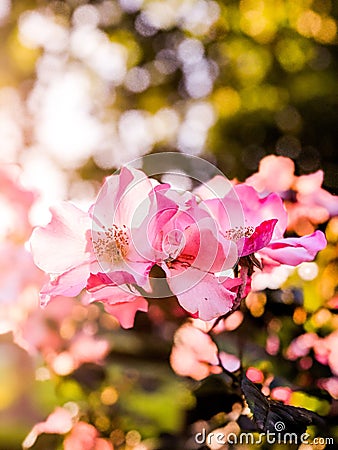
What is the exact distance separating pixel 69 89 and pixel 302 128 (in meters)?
0.29

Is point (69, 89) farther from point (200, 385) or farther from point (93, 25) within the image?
point (200, 385)

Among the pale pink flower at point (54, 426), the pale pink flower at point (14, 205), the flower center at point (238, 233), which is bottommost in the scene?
the pale pink flower at point (54, 426)

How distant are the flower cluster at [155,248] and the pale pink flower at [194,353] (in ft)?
0.29

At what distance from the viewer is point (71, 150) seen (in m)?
0.63

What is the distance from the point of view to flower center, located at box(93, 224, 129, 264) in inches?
14.1

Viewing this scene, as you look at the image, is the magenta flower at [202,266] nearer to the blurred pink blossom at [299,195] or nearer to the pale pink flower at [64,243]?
the pale pink flower at [64,243]

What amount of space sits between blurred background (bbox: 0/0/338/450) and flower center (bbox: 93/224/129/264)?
0.14 m

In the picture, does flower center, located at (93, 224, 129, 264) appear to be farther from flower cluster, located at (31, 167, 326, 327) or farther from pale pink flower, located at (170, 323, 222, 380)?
pale pink flower, located at (170, 323, 222, 380)

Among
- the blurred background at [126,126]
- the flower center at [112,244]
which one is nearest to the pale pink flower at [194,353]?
the blurred background at [126,126]

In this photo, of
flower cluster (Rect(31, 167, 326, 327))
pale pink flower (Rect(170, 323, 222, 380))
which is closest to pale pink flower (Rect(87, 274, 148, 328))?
flower cluster (Rect(31, 167, 326, 327))

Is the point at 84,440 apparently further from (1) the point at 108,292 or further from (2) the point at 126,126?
(2) the point at 126,126

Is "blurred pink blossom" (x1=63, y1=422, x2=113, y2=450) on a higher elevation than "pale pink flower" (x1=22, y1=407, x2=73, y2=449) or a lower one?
higher

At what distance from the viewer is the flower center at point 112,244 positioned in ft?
1.17

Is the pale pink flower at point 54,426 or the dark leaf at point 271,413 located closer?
the dark leaf at point 271,413
